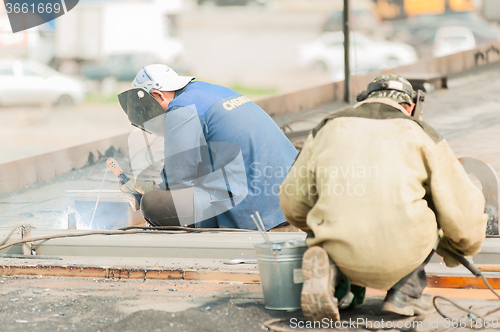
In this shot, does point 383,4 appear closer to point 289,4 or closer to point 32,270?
point 289,4

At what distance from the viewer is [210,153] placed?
12.7ft

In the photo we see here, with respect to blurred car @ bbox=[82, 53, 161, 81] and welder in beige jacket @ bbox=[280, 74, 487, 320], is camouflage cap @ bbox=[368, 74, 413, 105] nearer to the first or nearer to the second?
welder in beige jacket @ bbox=[280, 74, 487, 320]

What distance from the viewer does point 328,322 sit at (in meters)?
2.68

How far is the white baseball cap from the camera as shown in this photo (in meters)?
4.02

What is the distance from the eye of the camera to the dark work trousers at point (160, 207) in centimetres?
401

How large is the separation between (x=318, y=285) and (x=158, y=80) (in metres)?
2.06

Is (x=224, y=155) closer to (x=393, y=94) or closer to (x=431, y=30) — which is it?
(x=393, y=94)

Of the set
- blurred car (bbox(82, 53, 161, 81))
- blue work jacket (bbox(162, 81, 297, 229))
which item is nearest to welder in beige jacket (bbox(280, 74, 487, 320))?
blue work jacket (bbox(162, 81, 297, 229))

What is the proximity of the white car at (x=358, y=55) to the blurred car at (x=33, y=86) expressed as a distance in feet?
30.4

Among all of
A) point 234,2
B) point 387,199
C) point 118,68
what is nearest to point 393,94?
point 387,199

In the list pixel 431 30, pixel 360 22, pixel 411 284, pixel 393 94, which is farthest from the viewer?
pixel 360 22

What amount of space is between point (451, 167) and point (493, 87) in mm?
8633

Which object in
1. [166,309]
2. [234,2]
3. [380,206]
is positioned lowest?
[234,2]

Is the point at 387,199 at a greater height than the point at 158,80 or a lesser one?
lesser
